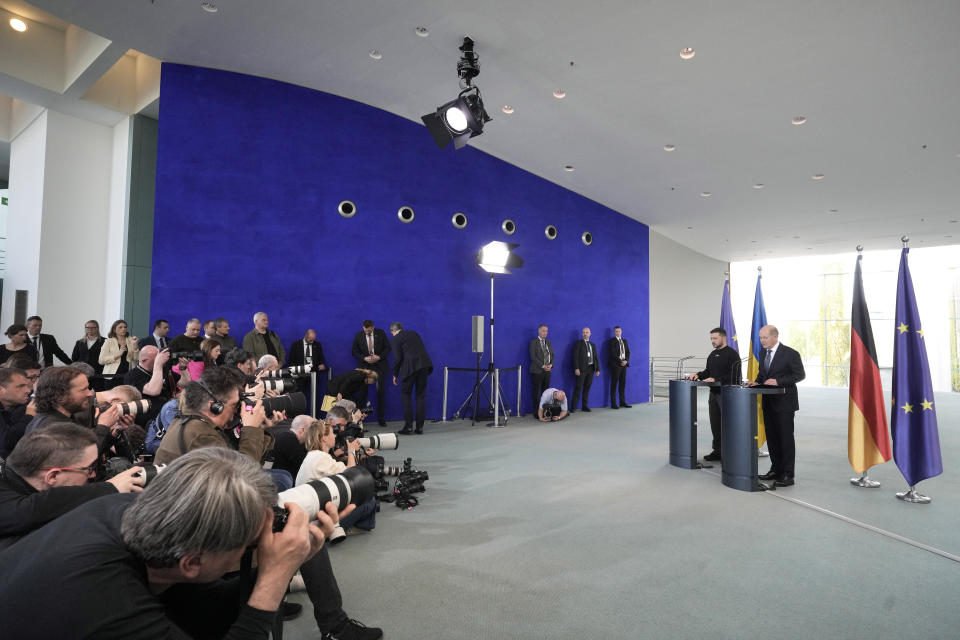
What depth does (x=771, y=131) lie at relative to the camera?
6.46m

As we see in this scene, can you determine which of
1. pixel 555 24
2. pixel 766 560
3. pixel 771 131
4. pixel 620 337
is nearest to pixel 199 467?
pixel 766 560

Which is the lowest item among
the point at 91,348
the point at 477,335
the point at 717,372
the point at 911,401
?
the point at 911,401

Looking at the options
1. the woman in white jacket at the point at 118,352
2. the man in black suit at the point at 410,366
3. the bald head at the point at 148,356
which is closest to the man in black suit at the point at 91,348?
the woman in white jacket at the point at 118,352

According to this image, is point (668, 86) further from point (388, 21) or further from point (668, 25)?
point (388, 21)

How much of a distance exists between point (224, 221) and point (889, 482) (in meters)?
7.03

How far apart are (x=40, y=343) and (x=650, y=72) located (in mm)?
6838

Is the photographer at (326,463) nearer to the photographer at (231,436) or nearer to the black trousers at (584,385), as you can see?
the photographer at (231,436)

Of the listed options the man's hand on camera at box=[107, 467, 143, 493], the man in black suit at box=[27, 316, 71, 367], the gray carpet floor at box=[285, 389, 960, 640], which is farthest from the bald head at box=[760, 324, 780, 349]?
the man in black suit at box=[27, 316, 71, 367]

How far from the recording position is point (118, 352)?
5.52 metres

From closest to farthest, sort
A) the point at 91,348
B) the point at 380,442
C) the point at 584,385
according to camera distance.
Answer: the point at 380,442 → the point at 91,348 → the point at 584,385

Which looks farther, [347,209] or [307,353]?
[347,209]

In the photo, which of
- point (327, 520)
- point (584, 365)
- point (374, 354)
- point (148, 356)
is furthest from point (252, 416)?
point (584, 365)

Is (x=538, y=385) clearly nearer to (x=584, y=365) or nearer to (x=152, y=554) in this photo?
(x=584, y=365)

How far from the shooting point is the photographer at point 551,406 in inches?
303
